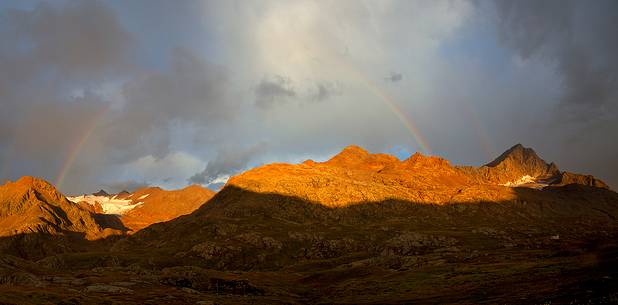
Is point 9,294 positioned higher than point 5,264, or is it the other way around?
point 5,264

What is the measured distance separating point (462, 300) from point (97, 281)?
279 ft

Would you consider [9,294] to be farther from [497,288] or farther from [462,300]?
[497,288]

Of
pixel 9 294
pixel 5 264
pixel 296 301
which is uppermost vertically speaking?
pixel 5 264

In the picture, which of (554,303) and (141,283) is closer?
(554,303)

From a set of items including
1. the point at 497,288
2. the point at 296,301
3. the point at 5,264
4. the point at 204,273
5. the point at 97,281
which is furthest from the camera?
the point at 204,273

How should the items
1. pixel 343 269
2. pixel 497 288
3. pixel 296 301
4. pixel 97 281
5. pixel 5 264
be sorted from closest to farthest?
pixel 497 288
pixel 296 301
pixel 97 281
pixel 5 264
pixel 343 269

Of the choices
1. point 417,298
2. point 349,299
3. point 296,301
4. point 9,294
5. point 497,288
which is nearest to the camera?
point 9,294

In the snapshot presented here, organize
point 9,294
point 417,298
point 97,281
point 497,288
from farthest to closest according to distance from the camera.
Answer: point 97,281, point 417,298, point 497,288, point 9,294

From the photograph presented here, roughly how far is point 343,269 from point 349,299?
52138 millimetres

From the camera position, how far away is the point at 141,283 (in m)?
110

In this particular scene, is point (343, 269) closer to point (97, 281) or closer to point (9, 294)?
point (97, 281)

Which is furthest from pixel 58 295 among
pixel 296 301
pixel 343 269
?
pixel 343 269

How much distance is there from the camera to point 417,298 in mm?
81562

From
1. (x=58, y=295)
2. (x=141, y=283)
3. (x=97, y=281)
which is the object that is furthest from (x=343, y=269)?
(x=58, y=295)
